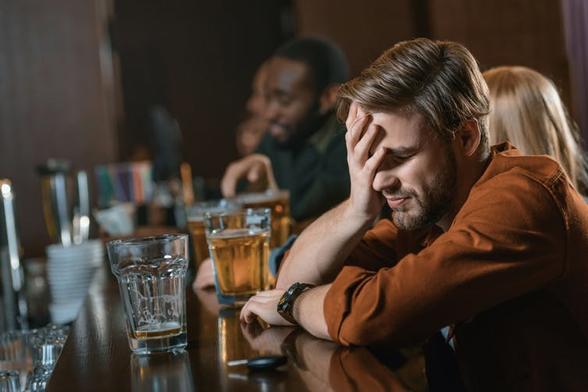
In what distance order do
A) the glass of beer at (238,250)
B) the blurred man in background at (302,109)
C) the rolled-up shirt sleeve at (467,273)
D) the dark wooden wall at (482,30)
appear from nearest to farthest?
1. the rolled-up shirt sleeve at (467,273)
2. the glass of beer at (238,250)
3. the blurred man in background at (302,109)
4. the dark wooden wall at (482,30)

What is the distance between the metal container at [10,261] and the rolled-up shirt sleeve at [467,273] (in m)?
2.02

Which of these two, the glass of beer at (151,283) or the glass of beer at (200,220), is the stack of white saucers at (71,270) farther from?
the glass of beer at (151,283)

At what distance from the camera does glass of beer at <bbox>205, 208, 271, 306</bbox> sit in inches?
65.3

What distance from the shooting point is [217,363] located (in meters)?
1.20

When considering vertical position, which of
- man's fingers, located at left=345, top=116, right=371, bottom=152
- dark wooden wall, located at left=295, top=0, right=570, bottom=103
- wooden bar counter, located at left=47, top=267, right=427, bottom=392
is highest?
dark wooden wall, located at left=295, top=0, right=570, bottom=103

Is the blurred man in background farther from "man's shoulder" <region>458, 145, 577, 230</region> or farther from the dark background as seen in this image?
"man's shoulder" <region>458, 145, 577, 230</region>


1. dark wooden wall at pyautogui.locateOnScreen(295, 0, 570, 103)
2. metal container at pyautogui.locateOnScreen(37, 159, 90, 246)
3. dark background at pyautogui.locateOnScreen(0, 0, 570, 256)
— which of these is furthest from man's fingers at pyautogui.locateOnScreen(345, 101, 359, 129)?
metal container at pyautogui.locateOnScreen(37, 159, 90, 246)

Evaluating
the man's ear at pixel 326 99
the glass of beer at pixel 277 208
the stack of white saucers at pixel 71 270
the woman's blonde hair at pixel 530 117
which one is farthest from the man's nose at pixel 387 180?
the stack of white saucers at pixel 71 270

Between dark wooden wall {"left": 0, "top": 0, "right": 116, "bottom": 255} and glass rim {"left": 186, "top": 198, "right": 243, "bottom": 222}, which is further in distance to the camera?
dark wooden wall {"left": 0, "top": 0, "right": 116, "bottom": 255}

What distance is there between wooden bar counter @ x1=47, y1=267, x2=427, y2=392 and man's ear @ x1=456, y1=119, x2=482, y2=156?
0.34 meters

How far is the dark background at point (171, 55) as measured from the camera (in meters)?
4.71

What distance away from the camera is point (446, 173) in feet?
4.63

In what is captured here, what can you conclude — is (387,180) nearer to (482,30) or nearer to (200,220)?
(200,220)

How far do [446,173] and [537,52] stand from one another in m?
3.33
